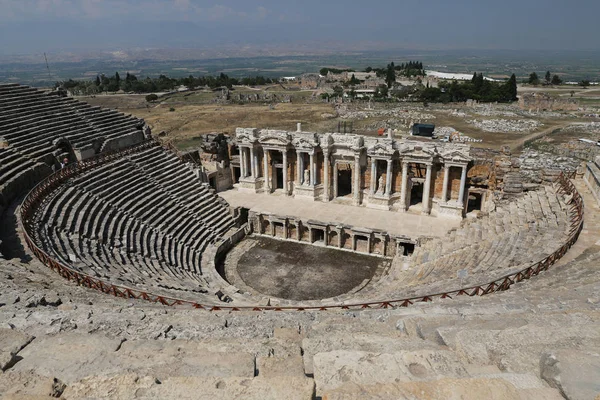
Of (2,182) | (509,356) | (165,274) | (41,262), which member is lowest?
(165,274)

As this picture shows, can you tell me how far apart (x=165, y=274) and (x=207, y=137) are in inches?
653

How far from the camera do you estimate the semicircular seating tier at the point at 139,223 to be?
52.4ft

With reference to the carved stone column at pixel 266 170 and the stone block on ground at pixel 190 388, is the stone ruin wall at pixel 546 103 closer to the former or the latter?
the carved stone column at pixel 266 170

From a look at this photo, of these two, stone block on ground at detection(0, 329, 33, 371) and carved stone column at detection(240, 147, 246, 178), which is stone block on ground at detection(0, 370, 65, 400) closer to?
stone block on ground at detection(0, 329, 33, 371)

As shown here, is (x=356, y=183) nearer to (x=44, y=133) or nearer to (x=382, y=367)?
(x=44, y=133)

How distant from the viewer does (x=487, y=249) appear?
17266 mm

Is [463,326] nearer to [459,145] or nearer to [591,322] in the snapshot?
[591,322]

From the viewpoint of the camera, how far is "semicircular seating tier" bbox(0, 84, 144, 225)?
20.2 metres

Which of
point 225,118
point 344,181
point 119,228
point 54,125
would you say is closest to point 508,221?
point 344,181

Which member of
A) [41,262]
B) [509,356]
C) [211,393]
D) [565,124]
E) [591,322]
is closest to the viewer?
[211,393]

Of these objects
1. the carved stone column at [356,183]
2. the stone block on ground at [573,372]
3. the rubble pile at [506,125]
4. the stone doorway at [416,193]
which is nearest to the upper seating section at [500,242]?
the stone doorway at [416,193]

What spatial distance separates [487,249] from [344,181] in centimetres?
1644

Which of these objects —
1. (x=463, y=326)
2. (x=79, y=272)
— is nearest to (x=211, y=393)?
(x=463, y=326)

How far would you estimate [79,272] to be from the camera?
1294cm
